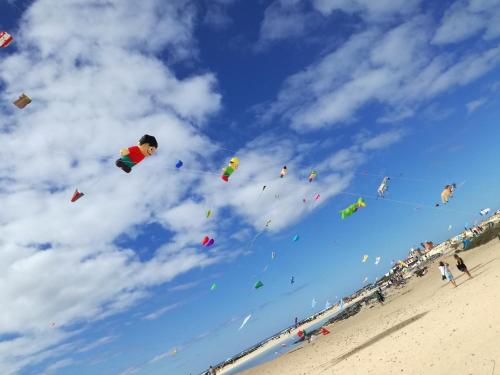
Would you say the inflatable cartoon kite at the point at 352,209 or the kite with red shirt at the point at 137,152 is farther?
the inflatable cartoon kite at the point at 352,209

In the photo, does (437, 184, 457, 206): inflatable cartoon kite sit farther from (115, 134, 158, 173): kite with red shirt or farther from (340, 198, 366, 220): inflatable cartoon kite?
(115, 134, 158, 173): kite with red shirt

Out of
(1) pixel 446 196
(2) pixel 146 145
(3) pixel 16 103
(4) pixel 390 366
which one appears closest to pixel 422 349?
(4) pixel 390 366

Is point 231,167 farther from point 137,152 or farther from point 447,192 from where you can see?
point 447,192

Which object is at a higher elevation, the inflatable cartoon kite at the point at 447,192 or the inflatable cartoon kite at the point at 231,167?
the inflatable cartoon kite at the point at 231,167

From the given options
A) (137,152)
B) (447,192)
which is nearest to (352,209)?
(447,192)

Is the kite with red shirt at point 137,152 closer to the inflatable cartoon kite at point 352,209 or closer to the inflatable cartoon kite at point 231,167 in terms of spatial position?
the inflatable cartoon kite at point 231,167

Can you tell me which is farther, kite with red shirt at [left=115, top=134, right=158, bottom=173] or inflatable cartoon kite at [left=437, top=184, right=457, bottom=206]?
inflatable cartoon kite at [left=437, top=184, right=457, bottom=206]

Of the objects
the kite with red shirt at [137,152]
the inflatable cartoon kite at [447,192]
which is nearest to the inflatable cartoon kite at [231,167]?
the kite with red shirt at [137,152]

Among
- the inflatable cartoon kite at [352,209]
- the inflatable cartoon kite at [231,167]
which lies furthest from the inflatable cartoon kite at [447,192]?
the inflatable cartoon kite at [231,167]

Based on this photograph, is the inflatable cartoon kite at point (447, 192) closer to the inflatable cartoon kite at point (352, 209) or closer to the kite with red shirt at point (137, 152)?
the inflatable cartoon kite at point (352, 209)

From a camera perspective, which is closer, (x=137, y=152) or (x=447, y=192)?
(x=137, y=152)

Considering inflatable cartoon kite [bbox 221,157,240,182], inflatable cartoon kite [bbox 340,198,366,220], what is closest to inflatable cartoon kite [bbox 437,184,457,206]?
inflatable cartoon kite [bbox 340,198,366,220]

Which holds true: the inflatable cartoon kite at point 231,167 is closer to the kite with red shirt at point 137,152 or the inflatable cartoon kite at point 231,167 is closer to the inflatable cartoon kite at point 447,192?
the kite with red shirt at point 137,152

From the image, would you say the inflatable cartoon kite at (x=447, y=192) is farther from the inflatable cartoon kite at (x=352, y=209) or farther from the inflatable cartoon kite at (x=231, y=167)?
the inflatable cartoon kite at (x=231, y=167)
